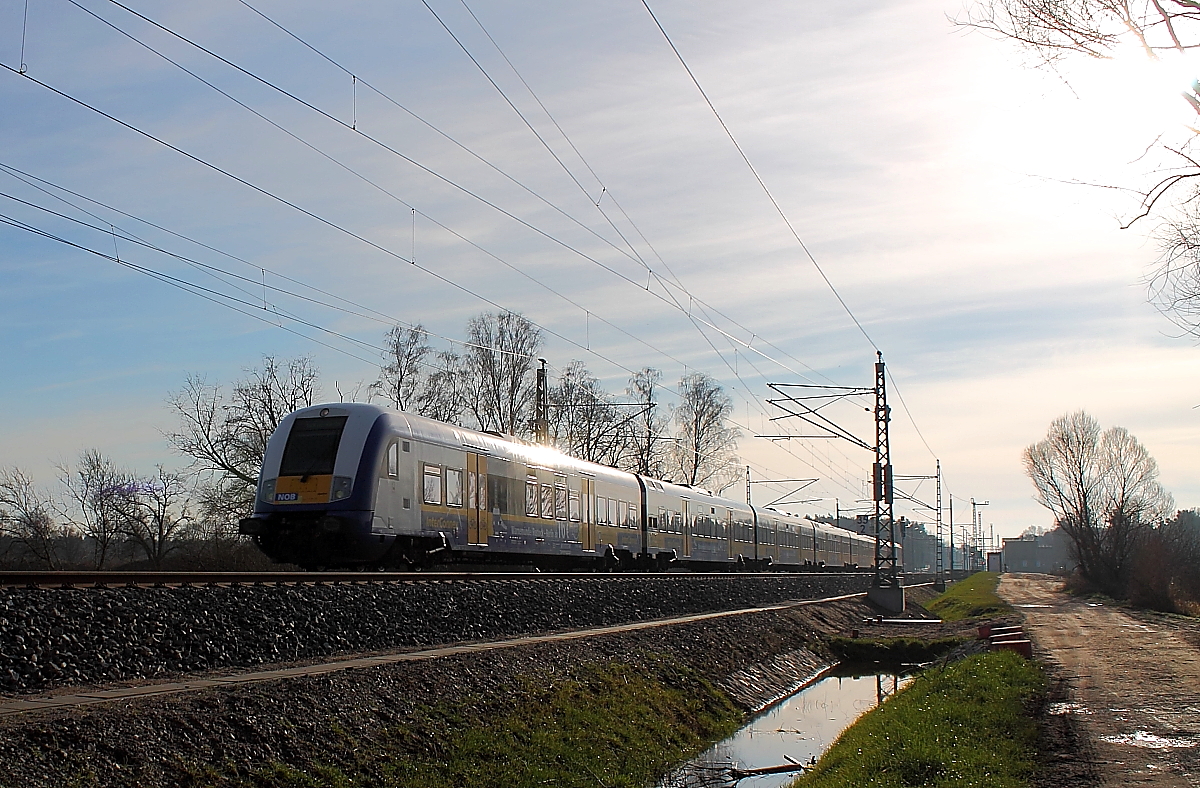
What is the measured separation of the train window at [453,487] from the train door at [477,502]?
379 mm

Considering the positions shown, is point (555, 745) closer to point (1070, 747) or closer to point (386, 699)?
point (386, 699)

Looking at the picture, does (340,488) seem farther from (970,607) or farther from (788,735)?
(970,607)

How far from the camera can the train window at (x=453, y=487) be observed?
68.2 ft

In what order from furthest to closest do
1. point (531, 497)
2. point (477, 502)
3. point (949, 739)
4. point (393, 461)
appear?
point (531, 497), point (477, 502), point (393, 461), point (949, 739)

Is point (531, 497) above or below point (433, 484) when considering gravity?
below

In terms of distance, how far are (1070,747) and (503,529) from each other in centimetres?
1327

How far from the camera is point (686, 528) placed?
37812 mm

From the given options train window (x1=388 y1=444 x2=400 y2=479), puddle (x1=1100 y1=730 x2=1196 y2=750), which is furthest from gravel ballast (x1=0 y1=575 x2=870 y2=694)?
puddle (x1=1100 y1=730 x2=1196 y2=750)

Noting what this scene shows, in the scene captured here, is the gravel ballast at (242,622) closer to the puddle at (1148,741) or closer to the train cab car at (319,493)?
the train cab car at (319,493)

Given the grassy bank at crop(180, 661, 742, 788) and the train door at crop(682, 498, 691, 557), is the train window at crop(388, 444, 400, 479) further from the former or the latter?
the train door at crop(682, 498, 691, 557)

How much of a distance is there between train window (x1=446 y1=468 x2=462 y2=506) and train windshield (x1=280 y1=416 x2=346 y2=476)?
2.83 metres

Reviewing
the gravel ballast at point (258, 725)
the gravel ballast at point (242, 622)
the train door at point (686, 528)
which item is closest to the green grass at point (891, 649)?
the train door at point (686, 528)

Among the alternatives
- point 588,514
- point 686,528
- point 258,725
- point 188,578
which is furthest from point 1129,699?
point 686,528

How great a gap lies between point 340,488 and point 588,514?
1129 centimetres
